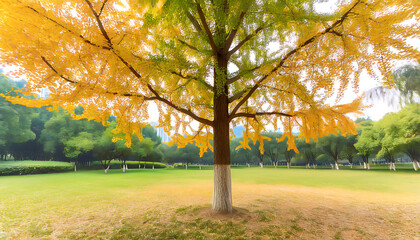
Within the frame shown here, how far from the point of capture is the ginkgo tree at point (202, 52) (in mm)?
3451

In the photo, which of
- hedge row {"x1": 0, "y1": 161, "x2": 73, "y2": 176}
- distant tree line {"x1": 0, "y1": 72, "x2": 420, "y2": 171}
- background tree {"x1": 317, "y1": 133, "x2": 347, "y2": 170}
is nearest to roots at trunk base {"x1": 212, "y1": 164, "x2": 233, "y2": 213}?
distant tree line {"x1": 0, "y1": 72, "x2": 420, "y2": 171}

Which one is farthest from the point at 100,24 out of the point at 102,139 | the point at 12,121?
the point at 12,121

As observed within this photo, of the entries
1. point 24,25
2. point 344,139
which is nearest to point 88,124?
point 24,25

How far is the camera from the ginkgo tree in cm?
345

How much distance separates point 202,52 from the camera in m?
4.82

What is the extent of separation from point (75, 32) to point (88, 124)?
32066 millimetres

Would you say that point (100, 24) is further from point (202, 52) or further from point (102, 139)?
point (102, 139)

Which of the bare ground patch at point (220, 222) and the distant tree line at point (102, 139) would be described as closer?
the bare ground patch at point (220, 222)

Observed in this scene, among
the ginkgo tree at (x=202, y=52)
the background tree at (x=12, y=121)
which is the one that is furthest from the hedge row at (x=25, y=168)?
the ginkgo tree at (x=202, y=52)

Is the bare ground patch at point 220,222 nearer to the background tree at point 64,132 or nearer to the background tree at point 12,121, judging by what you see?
the background tree at point 64,132

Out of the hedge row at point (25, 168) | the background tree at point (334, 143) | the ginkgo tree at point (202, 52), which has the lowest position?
the hedge row at point (25, 168)

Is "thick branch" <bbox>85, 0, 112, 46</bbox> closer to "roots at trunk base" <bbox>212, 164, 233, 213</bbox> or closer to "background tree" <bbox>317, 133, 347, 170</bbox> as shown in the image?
"roots at trunk base" <bbox>212, 164, 233, 213</bbox>

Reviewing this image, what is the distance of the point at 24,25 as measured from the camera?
3.16m

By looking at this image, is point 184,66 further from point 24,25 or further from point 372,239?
point 372,239
